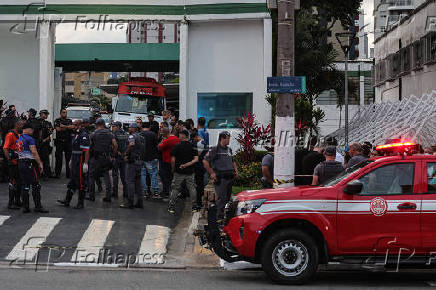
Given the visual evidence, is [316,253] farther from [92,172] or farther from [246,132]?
[246,132]

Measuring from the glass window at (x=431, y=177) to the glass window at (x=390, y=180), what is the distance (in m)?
0.21

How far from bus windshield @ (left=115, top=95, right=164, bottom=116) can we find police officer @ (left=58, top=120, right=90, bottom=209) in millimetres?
14174

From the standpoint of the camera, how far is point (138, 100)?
99.8 feet

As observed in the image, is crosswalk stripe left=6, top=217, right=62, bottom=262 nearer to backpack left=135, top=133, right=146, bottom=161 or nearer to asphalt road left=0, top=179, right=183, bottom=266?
asphalt road left=0, top=179, right=183, bottom=266

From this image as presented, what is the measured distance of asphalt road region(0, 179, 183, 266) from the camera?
38.4 feet

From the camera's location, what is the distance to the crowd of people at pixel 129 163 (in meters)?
13.4

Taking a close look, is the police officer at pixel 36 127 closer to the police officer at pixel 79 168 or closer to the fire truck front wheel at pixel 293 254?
the police officer at pixel 79 168

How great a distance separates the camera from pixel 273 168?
1262 cm

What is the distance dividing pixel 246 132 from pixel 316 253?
Result: 10501 millimetres

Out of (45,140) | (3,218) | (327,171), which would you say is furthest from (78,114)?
(327,171)

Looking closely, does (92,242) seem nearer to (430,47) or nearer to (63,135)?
(63,135)

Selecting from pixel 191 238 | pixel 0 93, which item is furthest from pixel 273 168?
pixel 0 93

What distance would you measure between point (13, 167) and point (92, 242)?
10.7 feet

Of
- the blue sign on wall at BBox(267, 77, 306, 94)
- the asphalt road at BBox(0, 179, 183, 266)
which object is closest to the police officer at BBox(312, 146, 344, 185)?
the blue sign on wall at BBox(267, 77, 306, 94)
